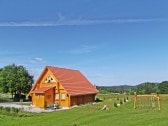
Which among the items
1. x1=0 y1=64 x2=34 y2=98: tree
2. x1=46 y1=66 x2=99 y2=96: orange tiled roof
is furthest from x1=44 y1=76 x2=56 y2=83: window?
x1=0 y1=64 x2=34 y2=98: tree

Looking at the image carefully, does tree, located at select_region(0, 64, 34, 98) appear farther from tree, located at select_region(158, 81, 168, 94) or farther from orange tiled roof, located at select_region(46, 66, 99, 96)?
tree, located at select_region(158, 81, 168, 94)

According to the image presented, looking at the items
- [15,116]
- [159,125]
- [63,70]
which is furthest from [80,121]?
[63,70]

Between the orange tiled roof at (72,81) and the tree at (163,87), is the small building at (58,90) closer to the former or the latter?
the orange tiled roof at (72,81)

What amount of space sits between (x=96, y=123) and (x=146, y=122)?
397 centimetres

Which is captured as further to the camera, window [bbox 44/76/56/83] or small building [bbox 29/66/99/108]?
window [bbox 44/76/56/83]

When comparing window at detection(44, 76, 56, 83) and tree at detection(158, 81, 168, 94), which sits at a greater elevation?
window at detection(44, 76, 56, 83)

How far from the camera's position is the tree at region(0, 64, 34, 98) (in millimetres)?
73188

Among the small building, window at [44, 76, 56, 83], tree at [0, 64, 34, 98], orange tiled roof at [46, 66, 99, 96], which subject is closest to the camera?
the small building

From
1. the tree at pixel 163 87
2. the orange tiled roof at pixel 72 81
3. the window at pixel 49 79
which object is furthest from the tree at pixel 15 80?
the tree at pixel 163 87

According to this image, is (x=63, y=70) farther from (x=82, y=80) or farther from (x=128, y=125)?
(x=128, y=125)

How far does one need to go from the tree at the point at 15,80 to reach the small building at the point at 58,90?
16.7m

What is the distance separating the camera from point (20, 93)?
76.2 metres

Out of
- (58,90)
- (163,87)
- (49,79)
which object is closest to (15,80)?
(49,79)

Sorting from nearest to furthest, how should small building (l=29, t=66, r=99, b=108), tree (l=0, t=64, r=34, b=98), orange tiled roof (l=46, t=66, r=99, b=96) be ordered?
small building (l=29, t=66, r=99, b=108), orange tiled roof (l=46, t=66, r=99, b=96), tree (l=0, t=64, r=34, b=98)
